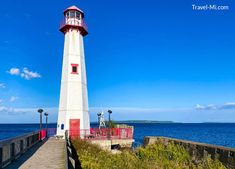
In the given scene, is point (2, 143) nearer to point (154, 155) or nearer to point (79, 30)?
point (154, 155)

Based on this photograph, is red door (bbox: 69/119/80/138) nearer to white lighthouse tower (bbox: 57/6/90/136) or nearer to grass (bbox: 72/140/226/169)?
white lighthouse tower (bbox: 57/6/90/136)

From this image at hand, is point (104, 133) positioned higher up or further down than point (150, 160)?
higher up

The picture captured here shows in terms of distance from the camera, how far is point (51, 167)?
11.7 meters

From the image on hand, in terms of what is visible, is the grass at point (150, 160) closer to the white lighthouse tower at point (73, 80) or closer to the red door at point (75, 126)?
the red door at point (75, 126)

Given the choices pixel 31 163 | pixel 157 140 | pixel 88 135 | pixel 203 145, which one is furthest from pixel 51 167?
pixel 88 135

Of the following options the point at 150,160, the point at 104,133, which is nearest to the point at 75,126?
the point at 104,133

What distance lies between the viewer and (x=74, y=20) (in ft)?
99.1

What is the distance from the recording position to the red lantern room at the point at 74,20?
29891 millimetres

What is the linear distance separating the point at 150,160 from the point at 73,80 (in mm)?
15239

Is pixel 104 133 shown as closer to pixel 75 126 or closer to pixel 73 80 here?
pixel 75 126

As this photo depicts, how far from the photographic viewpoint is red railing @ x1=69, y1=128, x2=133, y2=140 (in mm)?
27672

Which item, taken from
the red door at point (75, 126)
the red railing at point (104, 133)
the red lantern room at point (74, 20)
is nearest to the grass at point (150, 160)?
the red railing at point (104, 133)

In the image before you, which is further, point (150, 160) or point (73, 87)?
point (73, 87)

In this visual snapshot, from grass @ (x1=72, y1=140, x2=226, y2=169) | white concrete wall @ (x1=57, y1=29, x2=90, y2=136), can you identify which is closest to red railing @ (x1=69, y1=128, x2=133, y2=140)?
white concrete wall @ (x1=57, y1=29, x2=90, y2=136)
